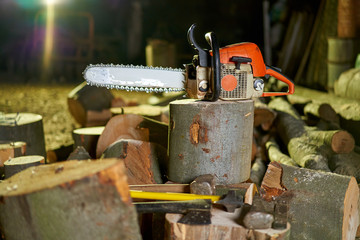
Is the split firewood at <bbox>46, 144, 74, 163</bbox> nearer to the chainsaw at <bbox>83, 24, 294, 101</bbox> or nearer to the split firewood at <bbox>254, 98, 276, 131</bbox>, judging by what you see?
the chainsaw at <bbox>83, 24, 294, 101</bbox>

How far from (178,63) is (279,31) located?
111 inches

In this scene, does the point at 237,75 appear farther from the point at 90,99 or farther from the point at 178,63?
the point at 178,63

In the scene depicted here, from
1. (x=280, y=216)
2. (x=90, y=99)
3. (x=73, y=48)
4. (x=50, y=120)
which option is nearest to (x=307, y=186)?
(x=280, y=216)

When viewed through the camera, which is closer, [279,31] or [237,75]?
[237,75]

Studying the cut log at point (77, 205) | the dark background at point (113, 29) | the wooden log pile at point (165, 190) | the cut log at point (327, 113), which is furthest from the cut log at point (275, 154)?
the dark background at point (113, 29)

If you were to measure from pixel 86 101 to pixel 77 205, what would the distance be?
3.45 m

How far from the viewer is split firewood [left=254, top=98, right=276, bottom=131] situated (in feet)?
13.5

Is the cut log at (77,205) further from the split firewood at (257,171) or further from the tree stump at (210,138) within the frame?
the split firewood at (257,171)

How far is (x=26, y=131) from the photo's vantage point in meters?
3.65

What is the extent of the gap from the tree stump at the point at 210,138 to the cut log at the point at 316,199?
0.26m

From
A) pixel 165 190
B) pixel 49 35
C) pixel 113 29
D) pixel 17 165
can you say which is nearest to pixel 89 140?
pixel 17 165

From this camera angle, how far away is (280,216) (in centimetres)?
188

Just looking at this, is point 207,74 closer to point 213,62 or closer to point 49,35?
point 213,62

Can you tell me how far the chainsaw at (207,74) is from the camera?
2.33 m
